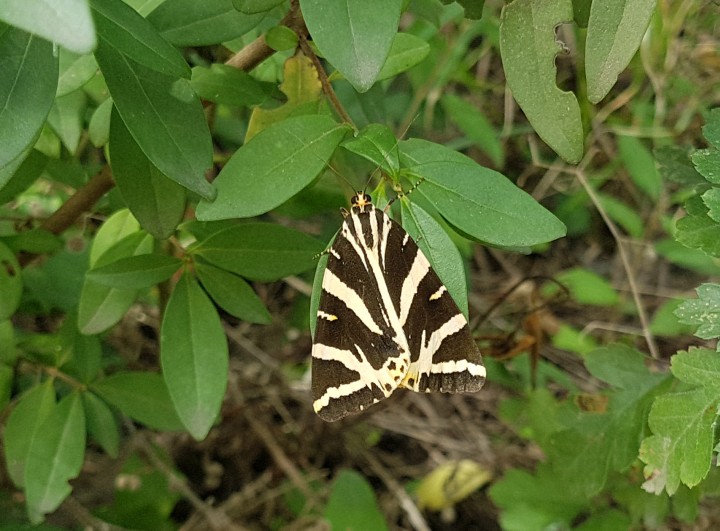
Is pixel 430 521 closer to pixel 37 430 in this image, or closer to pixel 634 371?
pixel 634 371

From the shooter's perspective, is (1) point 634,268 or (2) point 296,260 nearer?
(2) point 296,260

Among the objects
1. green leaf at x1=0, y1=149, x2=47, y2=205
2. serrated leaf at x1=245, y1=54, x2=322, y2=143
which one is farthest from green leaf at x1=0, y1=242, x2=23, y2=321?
serrated leaf at x1=245, y1=54, x2=322, y2=143

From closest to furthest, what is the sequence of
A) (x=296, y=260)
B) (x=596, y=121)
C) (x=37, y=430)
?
(x=296, y=260), (x=37, y=430), (x=596, y=121)

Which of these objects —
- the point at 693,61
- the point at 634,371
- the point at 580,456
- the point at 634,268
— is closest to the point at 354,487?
the point at 580,456

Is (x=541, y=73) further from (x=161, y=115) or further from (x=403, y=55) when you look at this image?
(x=161, y=115)

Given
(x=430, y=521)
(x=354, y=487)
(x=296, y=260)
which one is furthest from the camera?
(x=430, y=521)

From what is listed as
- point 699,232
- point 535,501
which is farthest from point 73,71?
point 535,501

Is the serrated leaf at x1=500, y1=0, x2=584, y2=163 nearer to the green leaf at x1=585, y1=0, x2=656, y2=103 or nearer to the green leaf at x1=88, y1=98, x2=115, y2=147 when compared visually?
the green leaf at x1=585, y1=0, x2=656, y2=103

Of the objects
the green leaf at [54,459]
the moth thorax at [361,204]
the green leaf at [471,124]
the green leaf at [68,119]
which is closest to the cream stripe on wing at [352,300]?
the moth thorax at [361,204]
